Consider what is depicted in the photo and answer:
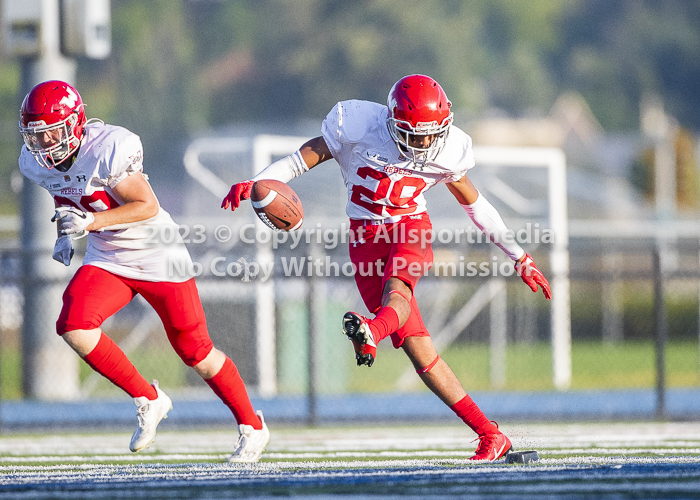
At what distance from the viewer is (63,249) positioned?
4.63m

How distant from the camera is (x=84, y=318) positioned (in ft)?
15.1

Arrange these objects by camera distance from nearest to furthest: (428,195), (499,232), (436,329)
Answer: (499,232), (428,195), (436,329)

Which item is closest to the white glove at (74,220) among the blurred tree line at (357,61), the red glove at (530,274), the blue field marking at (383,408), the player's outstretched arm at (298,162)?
the player's outstretched arm at (298,162)

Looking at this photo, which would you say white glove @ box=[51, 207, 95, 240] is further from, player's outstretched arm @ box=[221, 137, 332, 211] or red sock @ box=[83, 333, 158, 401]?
player's outstretched arm @ box=[221, 137, 332, 211]

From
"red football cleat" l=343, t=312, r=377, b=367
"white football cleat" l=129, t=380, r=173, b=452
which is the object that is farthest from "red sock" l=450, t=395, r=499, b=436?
"white football cleat" l=129, t=380, r=173, b=452

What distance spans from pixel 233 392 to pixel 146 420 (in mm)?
405

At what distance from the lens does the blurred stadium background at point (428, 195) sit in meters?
9.36

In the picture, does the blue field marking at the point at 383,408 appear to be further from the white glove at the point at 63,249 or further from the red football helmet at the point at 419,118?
the red football helmet at the point at 419,118

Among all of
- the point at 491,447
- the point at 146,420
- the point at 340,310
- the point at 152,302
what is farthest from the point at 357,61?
the point at 491,447

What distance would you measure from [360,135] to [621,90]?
59201 mm

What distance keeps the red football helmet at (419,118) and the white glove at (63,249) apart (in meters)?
1.45

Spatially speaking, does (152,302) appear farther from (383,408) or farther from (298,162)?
(383,408)

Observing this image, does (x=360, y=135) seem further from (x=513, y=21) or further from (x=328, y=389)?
(x=513, y=21)

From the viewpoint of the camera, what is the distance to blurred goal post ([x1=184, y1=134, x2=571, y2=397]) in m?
9.25
